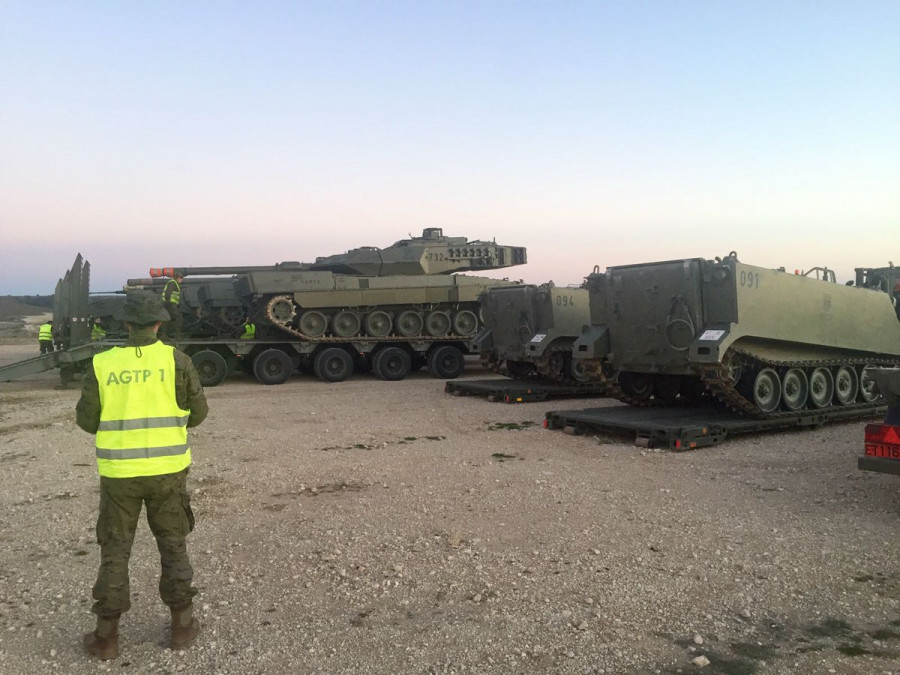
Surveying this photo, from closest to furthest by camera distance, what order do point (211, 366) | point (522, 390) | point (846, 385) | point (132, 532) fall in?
1. point (132, 532)
2. point (846, 385)
3. point (522, 390)
4. point (211, 366)

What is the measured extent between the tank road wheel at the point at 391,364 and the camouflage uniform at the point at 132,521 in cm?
1498

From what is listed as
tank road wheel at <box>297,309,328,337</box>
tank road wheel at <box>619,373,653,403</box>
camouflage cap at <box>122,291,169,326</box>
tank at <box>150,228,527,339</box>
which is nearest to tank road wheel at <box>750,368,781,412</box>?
tank road wheel at <box>619,373,653,403</box>

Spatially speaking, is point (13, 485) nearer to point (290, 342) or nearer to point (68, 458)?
point (68, 458)

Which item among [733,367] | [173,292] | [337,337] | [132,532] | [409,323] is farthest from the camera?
[409,323]

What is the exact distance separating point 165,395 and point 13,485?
15.3ft

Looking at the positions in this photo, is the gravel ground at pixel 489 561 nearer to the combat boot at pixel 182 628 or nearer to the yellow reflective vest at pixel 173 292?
the combat boot at pixel 182 628

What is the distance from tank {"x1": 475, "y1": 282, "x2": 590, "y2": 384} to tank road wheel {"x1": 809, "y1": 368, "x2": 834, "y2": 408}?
3.99 metres

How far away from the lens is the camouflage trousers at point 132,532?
12.6ft

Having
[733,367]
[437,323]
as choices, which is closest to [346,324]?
[437,323]

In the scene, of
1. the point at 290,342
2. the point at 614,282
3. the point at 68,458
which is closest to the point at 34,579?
the point at 68,458

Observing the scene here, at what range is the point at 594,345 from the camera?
1096 cm

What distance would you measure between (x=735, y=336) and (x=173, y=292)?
44.2 feet

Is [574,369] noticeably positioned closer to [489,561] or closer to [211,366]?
[211,366]

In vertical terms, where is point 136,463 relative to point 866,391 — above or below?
above
